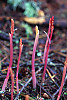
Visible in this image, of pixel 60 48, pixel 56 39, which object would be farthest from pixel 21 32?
pixel 60 48

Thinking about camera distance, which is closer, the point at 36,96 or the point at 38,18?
the point at 36,96

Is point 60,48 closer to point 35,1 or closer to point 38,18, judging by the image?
point 38,18

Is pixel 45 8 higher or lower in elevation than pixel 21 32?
higher

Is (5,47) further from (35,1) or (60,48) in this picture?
(35,1)

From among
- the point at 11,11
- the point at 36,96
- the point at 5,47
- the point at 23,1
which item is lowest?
the point at 36,96

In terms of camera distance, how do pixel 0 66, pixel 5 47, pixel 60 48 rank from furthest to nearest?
pixel 60 48, pixel 5 47, pixel 0 66

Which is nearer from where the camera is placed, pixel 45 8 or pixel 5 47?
pixel 5 47

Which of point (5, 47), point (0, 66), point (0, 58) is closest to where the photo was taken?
point (0, 66)

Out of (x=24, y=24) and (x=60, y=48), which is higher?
(x=24, y=24)

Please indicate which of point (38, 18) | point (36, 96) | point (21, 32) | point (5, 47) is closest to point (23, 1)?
point (38, 18)
